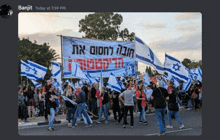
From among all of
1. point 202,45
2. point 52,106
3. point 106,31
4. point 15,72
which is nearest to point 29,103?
point 52,106

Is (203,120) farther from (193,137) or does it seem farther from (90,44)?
(90,44)

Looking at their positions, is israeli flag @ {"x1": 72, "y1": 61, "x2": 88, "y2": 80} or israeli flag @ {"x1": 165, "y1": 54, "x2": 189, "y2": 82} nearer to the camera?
israeli flag @ {"x1": 165, "y1": 54, "x2": 189, "y2": 82}

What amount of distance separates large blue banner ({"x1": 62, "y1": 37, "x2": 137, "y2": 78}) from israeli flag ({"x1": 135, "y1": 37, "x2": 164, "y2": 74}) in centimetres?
257

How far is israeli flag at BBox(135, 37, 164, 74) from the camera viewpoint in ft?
34.2

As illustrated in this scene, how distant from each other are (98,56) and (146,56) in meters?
4.80

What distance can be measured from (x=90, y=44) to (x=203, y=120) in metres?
10.5

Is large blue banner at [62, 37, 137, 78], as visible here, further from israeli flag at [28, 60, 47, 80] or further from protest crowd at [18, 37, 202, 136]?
israeli flag at [28, 60, 47, 80]

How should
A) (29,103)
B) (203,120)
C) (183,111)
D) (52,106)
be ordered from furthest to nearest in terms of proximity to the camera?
(183,111) < (29,103) < (52,106) < (203,120)

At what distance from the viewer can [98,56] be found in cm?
1501

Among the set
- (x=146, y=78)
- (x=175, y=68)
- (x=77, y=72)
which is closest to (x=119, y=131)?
(x=175, y=68)

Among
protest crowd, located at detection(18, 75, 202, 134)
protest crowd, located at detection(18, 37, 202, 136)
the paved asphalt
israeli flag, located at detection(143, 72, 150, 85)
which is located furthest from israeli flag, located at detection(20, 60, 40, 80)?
israeli flag, located at detection(143, 72, 150, 85)

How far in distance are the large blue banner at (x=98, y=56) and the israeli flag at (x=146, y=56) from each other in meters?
2.57

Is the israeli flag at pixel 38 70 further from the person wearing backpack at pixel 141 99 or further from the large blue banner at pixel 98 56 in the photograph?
the person wearing backpack at pixel 141 99

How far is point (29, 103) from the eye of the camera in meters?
13.3
